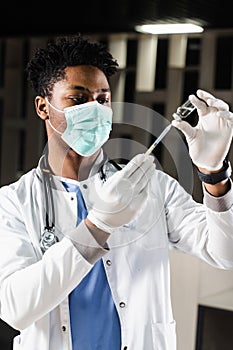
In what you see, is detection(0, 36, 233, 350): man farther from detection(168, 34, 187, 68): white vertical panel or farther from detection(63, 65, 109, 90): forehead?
detection(168, 34, 187, 68): white vertical panel

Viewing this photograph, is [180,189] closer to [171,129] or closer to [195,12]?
[171,129]

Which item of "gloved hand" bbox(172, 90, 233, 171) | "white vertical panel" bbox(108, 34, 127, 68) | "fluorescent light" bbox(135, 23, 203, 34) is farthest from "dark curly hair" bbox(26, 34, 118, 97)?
"white vertical panel" bbox(108, 34, 127, 68)

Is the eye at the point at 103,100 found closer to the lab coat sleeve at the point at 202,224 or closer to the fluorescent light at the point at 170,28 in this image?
the lab coat sleeve at the point at 202,224

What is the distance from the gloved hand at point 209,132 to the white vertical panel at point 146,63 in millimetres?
1886

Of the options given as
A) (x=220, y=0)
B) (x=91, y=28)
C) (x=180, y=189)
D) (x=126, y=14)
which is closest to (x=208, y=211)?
(x=180, y=189)

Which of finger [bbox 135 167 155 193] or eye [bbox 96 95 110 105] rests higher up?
eye [bbox 96 95 110 105]

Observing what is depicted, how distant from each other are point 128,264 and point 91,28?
211 centimetres

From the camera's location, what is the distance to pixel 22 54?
10.8ft

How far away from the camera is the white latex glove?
106cm

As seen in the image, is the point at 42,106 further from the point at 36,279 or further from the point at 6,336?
the point at 6,336

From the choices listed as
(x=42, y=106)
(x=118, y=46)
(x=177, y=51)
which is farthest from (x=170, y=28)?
(x=42, y=106)

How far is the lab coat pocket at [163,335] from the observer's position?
1171 mm

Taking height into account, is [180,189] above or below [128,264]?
above

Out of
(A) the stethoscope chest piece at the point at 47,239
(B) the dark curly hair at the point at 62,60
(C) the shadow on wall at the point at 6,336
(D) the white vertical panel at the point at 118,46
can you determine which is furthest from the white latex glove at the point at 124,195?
(D) the white vertical panel at the point at 118,46
